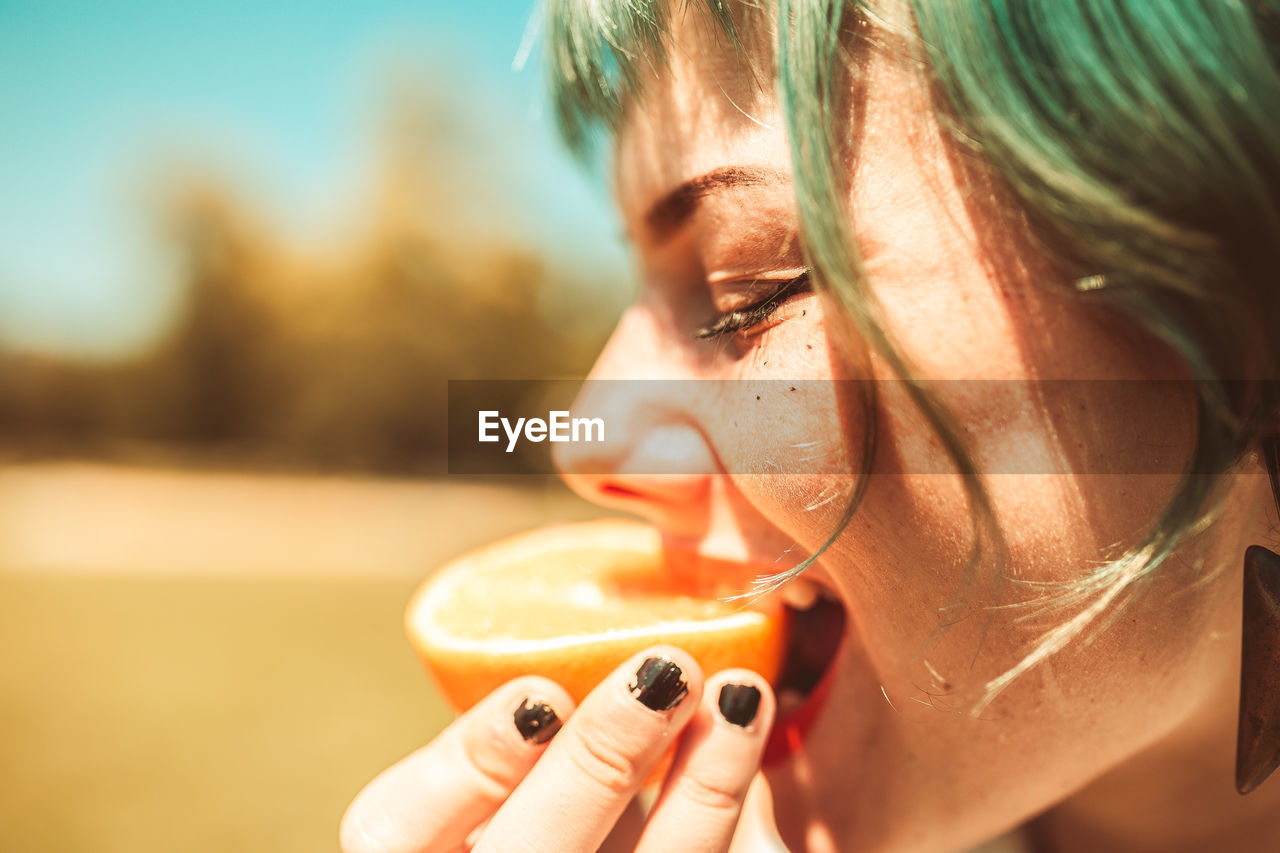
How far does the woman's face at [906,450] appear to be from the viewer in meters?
0.87

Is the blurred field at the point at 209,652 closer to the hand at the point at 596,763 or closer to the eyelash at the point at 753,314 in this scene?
the hand at the point at 596,763

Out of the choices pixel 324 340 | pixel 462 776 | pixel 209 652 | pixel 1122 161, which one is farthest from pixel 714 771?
pixel 324 340

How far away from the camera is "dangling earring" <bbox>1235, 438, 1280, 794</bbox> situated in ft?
3.12

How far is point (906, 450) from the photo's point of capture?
0.94 meters

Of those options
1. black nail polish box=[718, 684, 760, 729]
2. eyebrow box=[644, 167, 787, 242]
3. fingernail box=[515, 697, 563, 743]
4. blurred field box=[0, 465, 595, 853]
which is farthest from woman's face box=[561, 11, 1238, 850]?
blurred field box=[0, 465, 595, 853]

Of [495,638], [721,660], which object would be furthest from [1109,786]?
[495,638]

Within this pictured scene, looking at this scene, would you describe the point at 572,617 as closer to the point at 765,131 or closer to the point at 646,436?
the point at 646,436

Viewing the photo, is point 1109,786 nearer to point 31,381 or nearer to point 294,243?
point 294,243

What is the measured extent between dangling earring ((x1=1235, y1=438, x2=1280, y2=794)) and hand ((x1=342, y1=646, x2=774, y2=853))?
589 millimetres

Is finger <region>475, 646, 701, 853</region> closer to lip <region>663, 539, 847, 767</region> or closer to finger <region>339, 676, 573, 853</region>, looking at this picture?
finger <region>339, 676, 573, 853</region>

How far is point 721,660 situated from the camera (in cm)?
128

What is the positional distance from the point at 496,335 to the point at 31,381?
8690 millimetres

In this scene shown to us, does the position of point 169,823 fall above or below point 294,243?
below

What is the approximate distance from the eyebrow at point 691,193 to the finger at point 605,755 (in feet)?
1.93
